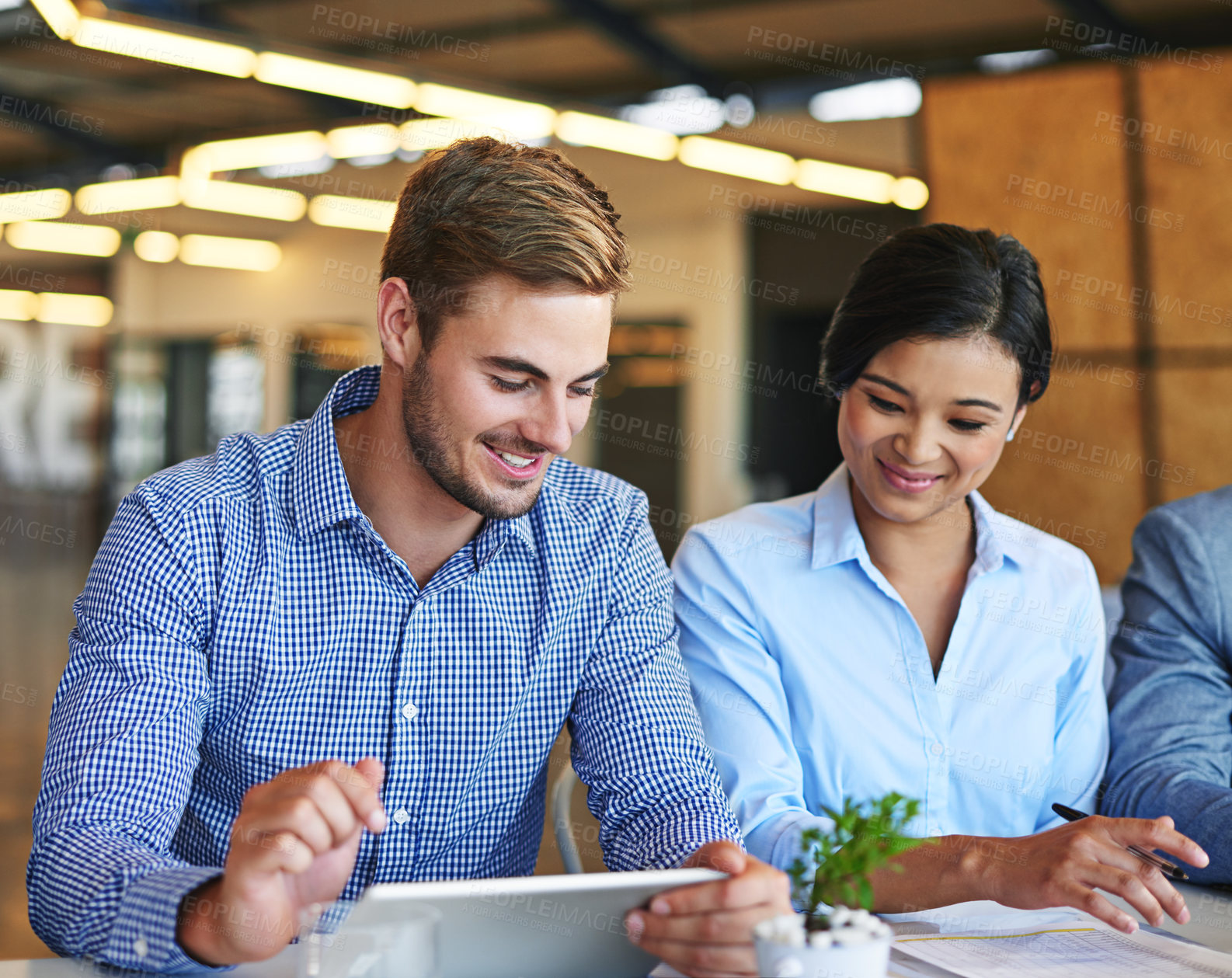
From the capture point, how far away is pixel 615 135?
6.63 metres

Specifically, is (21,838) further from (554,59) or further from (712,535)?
(554,59)

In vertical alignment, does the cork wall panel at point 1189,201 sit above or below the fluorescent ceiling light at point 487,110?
below

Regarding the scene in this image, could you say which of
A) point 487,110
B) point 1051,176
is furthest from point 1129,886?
point 487,110

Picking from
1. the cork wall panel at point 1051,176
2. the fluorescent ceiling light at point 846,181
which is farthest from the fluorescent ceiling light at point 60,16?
the fluorescent ceiling light at point 846,181

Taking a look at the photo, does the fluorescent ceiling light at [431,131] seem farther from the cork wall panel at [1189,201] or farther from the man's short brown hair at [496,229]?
the man's short brown hair at [496,229]

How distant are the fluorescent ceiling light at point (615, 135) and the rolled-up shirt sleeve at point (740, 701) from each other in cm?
443

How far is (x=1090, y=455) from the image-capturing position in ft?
15.3

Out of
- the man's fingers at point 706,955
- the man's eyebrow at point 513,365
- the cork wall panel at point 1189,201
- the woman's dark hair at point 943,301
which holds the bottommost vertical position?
the man's fingers at point 706,955

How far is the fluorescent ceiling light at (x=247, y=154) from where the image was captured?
288 inches

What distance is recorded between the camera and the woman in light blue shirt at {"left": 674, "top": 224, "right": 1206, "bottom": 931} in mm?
1657

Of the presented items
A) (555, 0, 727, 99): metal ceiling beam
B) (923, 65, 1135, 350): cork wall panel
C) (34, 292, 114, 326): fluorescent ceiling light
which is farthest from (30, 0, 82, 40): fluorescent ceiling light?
(923, 65, 1135, 350): cork wall panel

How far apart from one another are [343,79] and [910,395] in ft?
13.5

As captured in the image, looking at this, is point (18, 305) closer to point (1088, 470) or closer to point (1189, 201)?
point (1088, 470)

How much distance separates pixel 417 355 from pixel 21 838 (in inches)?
116
